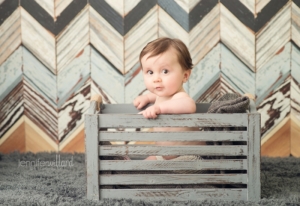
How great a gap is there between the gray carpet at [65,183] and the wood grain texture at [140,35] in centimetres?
50

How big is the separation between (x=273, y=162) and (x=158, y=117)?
727mm

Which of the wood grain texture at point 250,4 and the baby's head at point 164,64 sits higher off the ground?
the wood grain texture at point 250,4

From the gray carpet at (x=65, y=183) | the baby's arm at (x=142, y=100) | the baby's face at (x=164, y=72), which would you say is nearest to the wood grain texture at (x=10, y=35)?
the gray carpet at (x=65, y=183)

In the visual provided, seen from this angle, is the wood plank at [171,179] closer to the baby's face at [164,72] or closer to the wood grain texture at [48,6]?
the baby's face at [164,72]

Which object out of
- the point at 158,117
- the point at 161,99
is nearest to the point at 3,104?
the point at 161,99

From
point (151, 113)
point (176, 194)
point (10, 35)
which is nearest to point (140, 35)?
point (10, 35)

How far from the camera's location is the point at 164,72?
132 centimetres

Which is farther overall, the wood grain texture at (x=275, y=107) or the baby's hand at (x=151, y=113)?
the wood grain texture at (x=275, y=107)

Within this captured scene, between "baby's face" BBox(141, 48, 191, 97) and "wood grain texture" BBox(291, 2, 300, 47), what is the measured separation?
68 cm

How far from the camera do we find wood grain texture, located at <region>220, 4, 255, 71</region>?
177 cm

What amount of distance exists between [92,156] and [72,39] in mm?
793

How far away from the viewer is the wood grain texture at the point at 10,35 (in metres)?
1.80

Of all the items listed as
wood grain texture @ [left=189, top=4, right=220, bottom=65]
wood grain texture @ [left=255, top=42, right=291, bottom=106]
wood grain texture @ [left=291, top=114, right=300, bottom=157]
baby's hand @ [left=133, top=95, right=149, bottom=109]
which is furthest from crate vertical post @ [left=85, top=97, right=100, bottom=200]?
wood grain texture @ [left=291, top=114, right=300, bottom=157]

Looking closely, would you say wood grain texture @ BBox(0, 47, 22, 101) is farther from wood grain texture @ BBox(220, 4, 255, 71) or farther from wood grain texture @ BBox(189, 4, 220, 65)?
wood grain texture @ BBox(220, 4, 255, 71)
